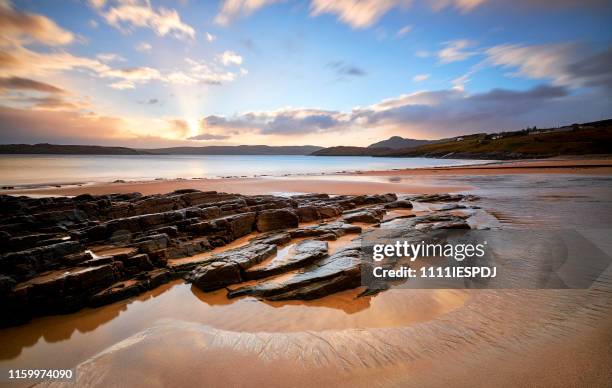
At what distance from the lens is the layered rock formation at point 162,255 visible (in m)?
6.81

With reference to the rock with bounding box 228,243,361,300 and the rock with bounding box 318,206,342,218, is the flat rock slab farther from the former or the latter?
the rock with bounding box 318,206,342,218

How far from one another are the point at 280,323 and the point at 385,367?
2295 millimetres

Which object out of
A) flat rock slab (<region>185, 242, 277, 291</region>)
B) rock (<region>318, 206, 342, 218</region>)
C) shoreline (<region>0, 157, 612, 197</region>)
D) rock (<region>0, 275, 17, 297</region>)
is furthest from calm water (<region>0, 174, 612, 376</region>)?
shoreline (<region>0, 157, 612, 197</region>)

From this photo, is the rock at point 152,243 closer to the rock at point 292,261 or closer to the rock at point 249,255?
the rock at point 249,255

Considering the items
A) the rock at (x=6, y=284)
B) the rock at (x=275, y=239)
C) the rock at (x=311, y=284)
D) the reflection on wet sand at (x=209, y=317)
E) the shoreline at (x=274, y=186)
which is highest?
the shoreline at (x=274, y=186)

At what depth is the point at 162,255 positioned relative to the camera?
8.84m

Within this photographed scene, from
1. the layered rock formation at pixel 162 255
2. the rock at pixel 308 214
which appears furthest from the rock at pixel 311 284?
the rock at pixel 308 214

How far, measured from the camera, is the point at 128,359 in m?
4.89

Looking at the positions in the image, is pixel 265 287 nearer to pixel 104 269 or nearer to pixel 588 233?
pixel 104 269

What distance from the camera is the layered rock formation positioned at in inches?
268

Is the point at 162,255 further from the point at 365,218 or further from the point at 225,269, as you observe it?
the point at 365,218

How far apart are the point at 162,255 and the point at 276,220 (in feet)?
16.3
